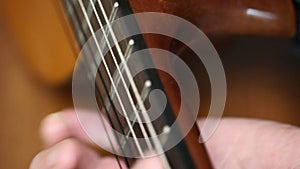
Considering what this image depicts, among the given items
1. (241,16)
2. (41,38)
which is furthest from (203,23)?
(41,38)

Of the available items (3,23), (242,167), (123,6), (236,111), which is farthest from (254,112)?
(3,23)

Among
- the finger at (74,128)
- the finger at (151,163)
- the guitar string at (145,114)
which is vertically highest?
the guitar string at (145,114)

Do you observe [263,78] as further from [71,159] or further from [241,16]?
[71,159]

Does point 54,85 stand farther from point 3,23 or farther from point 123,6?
point 123,6

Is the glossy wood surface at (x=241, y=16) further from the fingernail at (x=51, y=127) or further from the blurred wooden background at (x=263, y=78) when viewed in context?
the fingernail at (x=51, y=127)

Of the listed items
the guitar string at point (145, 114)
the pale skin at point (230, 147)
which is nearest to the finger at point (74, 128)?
the pale skin at point (230, 147)

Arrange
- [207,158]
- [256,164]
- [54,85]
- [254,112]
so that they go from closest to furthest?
[207,158] < [256,164] < [254,112] < [54,85]

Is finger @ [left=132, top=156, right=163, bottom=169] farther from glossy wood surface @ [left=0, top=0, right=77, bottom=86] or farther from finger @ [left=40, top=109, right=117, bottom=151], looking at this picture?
glossy wood surface @ [left=0, top=0, right=77, bottom=86]
